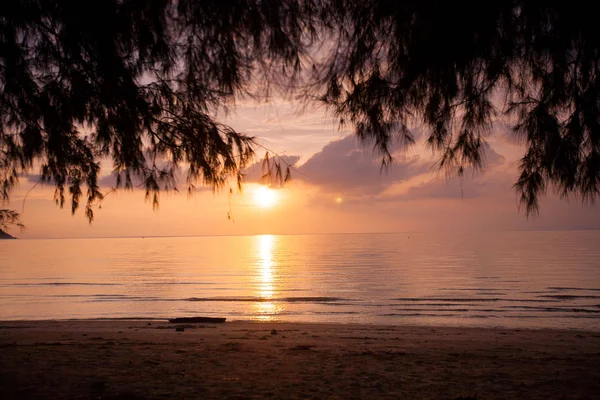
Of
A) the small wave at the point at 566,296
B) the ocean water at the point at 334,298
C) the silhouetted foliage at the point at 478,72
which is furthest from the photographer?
the small wave at the point at 566,296

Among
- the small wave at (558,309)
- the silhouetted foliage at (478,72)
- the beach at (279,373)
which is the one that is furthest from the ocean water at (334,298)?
the silhouetted foliage at (478,72)

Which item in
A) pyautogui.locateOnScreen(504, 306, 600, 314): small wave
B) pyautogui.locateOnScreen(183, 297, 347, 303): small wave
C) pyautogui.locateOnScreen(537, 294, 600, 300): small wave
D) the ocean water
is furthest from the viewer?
pyautogui.locateOnScreen(183, 297, 347, 303): small wave

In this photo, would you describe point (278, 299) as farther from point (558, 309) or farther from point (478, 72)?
point (478, 72)

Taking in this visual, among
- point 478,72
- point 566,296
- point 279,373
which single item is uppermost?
point 478,72

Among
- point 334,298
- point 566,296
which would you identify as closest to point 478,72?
point 334,298

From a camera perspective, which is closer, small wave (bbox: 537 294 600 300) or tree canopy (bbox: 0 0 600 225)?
tree canopy (bbox: 0 0 600 225)

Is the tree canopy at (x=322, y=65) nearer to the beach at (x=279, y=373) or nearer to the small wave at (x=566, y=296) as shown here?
the beach at (x=279, y=373)

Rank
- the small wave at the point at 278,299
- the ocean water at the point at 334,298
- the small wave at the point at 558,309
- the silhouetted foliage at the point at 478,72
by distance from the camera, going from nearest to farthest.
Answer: the silhouetted foliage at the point at 478,72, the ocean water at the point at 334,298, the small wave at the point at 558,309, the small wave at the point at 278,299

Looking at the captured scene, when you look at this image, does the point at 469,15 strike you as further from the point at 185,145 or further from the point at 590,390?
the point at 590,390

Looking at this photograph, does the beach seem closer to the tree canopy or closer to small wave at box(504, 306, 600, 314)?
the tree canopy

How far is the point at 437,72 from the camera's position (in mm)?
4406

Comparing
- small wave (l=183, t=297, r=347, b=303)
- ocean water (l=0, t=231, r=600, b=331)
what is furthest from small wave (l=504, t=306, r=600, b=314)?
small wave (l=183, t=297, r=347, b=303)

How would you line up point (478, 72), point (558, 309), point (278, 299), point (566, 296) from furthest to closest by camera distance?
point (278, 299)
point (566, 296)
point (558, 309)
point (478, 72)

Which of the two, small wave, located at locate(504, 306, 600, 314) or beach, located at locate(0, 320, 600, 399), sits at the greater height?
beach, located at locate(0, 320, 600, 399)
